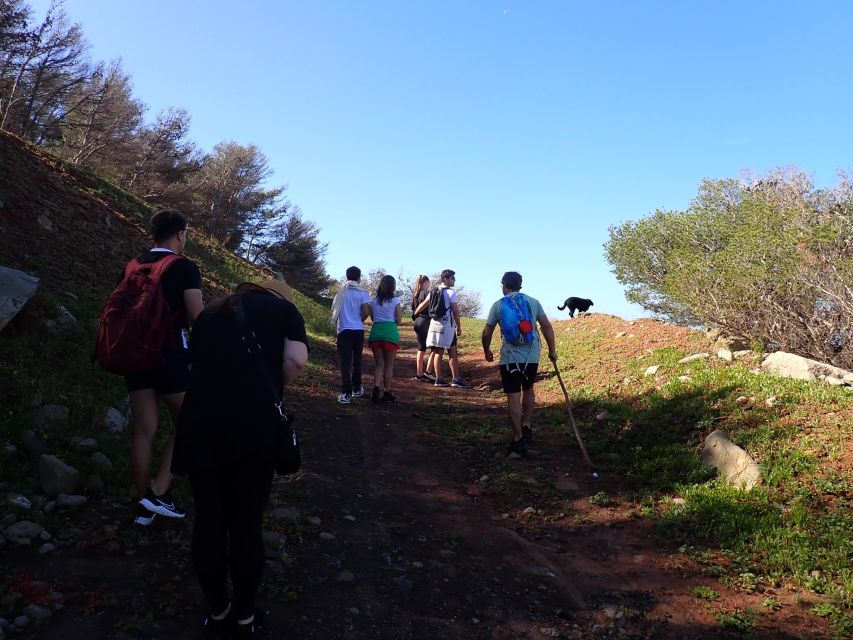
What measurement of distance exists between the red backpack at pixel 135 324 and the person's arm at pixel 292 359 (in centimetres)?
103

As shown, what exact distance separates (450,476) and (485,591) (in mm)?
2196

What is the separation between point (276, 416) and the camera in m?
2.59

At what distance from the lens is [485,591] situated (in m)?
3.47

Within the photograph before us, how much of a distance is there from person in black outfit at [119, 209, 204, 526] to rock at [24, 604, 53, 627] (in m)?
0.83

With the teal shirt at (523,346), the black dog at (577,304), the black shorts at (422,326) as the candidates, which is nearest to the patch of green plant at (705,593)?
the teal shirt at (523,346)

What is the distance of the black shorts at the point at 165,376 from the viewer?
11.0 feet

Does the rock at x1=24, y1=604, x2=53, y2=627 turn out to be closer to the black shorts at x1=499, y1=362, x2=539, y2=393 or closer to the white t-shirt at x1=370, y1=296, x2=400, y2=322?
the black shorts at x1=499, y1=362, x2=539, y2=393

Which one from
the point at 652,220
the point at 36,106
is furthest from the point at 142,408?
the point at 36,106

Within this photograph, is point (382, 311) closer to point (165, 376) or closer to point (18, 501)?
point (165, 376)

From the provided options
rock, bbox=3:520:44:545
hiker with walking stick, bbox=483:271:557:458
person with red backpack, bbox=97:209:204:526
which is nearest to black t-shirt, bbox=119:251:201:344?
person with red backpack, bbox=97:209:204:526

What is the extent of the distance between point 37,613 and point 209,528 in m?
0.97

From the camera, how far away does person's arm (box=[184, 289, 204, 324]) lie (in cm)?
332

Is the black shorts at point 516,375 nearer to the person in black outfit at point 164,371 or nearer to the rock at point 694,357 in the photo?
the rock at point 694,357

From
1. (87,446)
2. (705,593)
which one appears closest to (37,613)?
(87,446)
